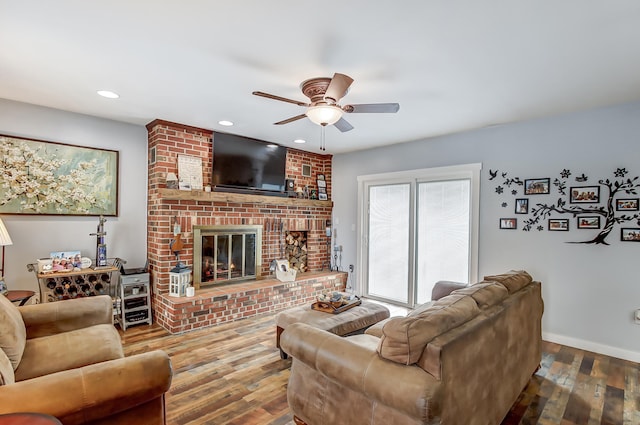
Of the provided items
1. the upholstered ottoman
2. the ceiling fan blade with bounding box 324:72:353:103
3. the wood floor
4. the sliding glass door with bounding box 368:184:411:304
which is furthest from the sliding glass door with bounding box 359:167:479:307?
the ceiling fan blade with bounding box 324:72:353:103

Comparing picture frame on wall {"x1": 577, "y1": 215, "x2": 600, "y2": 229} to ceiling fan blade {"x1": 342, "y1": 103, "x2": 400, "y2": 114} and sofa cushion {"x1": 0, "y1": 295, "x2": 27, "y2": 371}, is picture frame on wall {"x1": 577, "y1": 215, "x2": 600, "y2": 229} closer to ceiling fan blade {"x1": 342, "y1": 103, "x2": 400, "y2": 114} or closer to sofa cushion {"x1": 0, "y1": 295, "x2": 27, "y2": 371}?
ceiling fan blade {"x1": 342, "y1": 103, "x2": 400, "y2": 114}

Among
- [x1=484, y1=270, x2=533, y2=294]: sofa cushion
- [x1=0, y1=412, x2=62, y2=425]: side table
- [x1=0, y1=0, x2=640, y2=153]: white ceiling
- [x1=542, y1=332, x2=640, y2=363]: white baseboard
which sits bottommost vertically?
[x1=542, y1=332, x2=640, y2=363]: white baseboard

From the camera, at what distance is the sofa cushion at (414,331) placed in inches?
56.1

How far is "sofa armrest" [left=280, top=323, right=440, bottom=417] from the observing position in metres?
1.34

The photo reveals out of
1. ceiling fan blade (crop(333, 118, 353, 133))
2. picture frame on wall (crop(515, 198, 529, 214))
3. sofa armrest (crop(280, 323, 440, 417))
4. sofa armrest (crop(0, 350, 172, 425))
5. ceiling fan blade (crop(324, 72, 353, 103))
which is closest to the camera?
sofa armrest (crop(0, 350, 172, 425))

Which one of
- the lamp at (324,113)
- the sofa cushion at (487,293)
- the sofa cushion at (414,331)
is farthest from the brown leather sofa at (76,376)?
the lamp at (324,113)

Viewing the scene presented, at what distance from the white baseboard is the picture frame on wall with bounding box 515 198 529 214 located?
1348 millimetres

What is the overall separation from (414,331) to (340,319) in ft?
4.62

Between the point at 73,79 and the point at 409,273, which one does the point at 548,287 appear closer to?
the point at 409,273

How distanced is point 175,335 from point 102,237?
1359 mm

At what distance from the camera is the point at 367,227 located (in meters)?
5.14

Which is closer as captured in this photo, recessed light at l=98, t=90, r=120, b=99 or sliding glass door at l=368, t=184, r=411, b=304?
recessed light at l=98, t=90, r=120, b=99

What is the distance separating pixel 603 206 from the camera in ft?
10.2

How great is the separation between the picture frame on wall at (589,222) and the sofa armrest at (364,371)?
2.94 m
